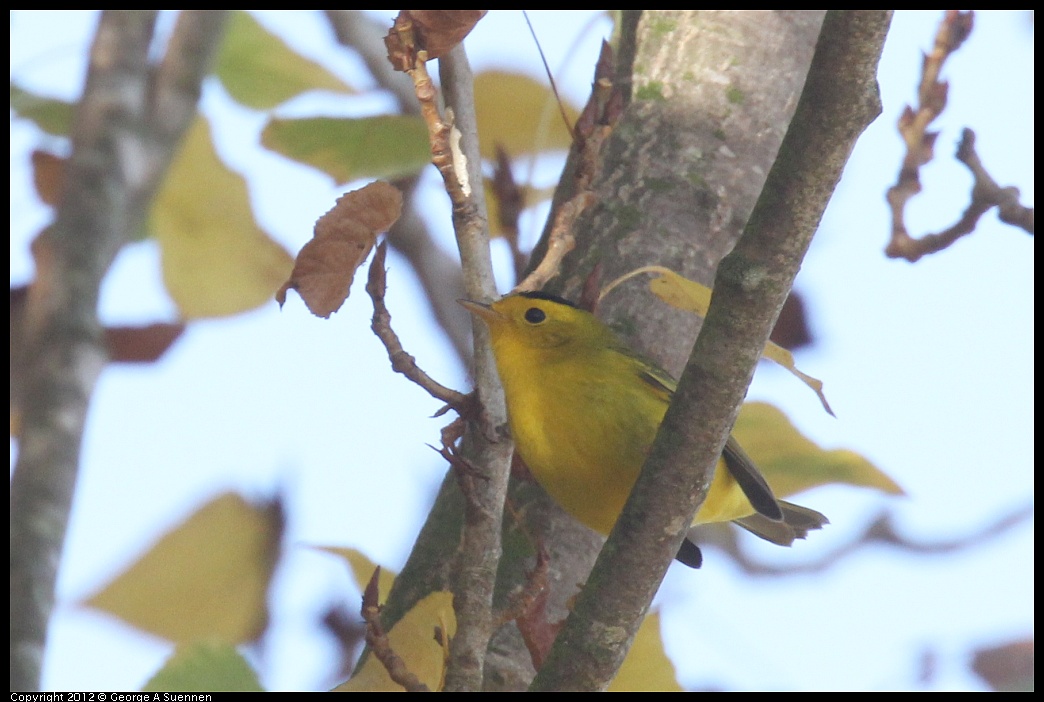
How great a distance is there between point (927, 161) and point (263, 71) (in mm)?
2451

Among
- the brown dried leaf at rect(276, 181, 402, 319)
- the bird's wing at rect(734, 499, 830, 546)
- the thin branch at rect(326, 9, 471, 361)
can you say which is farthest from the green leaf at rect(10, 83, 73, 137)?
the bird's wing at rect(734, 499, 830, 546)

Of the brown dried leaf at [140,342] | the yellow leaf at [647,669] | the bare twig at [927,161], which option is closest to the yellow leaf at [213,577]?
the brown dried leaf at [140,342]

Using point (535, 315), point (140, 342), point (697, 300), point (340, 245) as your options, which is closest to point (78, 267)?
point (140, 342)

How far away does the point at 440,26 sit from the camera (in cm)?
194

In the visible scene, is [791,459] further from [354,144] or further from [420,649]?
[354,144]

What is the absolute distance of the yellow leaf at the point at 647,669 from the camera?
7.41ft

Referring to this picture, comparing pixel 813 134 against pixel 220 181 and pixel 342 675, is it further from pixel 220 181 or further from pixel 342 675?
pixel 220 181

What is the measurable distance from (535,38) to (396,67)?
0.92m

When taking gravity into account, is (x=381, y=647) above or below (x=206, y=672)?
above

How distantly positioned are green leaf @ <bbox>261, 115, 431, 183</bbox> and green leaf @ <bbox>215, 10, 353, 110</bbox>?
1.78 feet

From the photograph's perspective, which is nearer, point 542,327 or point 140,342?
point 140,342

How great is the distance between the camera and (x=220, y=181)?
3.94 m
